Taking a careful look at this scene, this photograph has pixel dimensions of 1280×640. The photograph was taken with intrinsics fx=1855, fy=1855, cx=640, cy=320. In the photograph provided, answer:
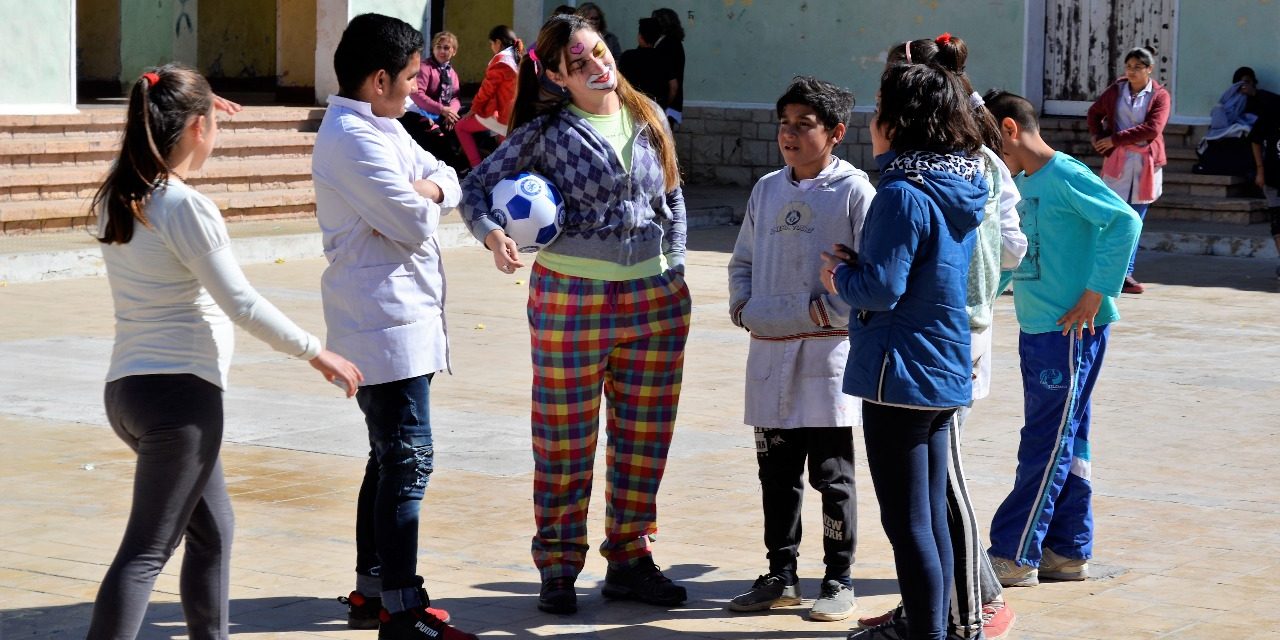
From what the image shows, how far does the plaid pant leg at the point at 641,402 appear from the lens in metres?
5.54

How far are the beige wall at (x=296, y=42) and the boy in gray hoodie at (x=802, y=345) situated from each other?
16.6 m

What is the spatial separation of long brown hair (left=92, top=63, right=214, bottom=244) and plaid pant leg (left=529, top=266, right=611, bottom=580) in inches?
55.4

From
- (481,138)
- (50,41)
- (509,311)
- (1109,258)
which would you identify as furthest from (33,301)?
(1109,258)

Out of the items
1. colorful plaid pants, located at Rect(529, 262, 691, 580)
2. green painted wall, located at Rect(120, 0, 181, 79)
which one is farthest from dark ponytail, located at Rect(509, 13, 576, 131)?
green painted wall, located at Rect(120, 0, 181, 79)

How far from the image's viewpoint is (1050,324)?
5777mm

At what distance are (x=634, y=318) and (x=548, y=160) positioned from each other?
53cm

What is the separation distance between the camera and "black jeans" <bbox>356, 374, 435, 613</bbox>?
500cm

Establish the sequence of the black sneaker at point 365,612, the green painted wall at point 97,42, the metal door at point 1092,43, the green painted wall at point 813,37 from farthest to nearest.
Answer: the green painted wall at point 97,42 → the green painted wall at point 813,37 → the metal door at point 1092,43 → the black sneaker at point 365,612

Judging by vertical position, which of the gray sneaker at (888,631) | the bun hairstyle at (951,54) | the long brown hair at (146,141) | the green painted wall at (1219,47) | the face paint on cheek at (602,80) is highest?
the green painted wall at (1219,47)

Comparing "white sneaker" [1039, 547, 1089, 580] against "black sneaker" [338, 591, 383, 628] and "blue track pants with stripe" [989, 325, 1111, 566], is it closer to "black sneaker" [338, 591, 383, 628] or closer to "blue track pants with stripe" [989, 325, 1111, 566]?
"blue track pants with stripe" [989, 325, 1111, 566]

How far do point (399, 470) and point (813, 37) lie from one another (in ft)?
56.2

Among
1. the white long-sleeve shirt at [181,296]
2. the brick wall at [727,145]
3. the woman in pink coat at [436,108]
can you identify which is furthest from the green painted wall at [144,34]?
the white long-sleeve shirt at [181,296]

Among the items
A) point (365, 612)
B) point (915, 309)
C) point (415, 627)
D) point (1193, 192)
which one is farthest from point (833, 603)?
point (1193, 192)

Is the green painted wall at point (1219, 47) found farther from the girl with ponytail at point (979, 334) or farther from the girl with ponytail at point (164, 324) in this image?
the girl with ponytail at point (164, 324)
